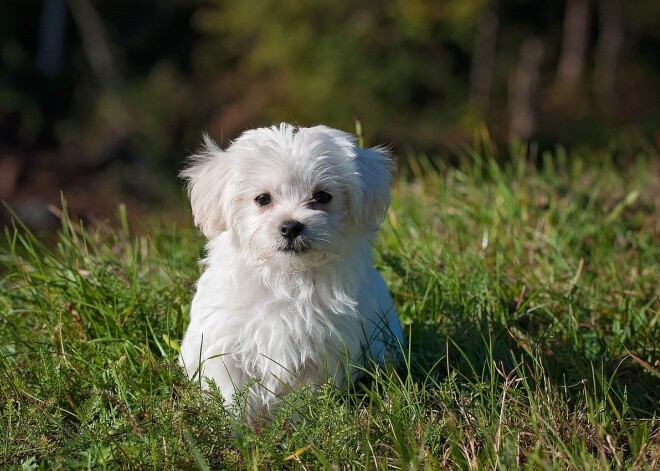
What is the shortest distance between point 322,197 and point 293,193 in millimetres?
138

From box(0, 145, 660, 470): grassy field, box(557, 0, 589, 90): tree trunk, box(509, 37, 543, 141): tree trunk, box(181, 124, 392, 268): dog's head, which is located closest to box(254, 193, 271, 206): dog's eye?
box(181, 124, 392, 268): dog's head

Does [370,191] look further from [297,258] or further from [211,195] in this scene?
[211,195]

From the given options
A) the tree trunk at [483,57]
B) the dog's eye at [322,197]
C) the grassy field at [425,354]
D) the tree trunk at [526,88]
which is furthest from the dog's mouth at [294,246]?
the tree trunk at [483,57]

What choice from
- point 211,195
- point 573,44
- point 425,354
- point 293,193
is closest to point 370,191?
point 293,193

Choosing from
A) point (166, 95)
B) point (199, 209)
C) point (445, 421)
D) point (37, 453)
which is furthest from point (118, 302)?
point (166, 95)

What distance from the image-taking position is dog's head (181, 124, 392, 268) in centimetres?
349

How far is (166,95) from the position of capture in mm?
19359

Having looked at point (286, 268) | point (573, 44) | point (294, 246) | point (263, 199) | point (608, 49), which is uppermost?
point (263, 199)

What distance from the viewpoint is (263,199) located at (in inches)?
144

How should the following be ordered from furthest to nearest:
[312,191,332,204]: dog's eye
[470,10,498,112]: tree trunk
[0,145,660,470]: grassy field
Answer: [470,10,498,112]: tree trunk, [312,191,332,204]: dog's eye, [0,145,660,470]: grassy field

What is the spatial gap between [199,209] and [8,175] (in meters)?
15.3

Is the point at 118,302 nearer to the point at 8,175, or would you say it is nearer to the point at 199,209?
the point at 199,209

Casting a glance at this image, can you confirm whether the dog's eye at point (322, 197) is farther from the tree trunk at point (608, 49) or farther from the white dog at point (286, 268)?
the tree trunk at point (608, 49)

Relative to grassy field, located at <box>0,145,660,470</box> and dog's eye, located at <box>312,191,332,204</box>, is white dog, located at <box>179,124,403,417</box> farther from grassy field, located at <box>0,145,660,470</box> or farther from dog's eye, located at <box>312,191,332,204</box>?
grassy field, located at <box>0,145,660,470</box>
